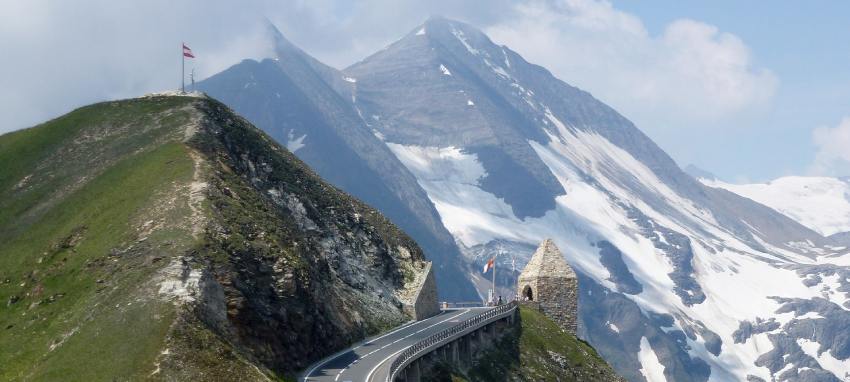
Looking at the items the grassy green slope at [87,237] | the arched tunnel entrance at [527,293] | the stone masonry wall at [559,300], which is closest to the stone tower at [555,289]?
the stone masonry wall at [559,300]

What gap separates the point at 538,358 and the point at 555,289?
44.4ft

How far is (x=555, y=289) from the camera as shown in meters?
115

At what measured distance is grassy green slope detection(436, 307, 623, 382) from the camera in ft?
315

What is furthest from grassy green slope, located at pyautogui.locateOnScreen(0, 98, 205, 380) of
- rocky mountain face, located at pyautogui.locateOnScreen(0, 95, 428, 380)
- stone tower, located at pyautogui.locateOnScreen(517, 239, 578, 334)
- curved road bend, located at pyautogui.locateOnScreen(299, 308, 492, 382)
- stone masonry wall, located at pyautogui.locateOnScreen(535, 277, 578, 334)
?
stone masonry wall, located at pyautogui.locateOnScreen(535, 277, 578, 334)

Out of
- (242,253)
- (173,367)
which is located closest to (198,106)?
(242,253)

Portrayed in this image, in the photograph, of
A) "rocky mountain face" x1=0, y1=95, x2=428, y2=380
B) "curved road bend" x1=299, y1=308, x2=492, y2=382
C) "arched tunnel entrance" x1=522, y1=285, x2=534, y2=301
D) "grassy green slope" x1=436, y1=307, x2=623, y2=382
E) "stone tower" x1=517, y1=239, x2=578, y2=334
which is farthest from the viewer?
"arched tunnel entrance" x1=522, y1=285, x2=534, y2=301

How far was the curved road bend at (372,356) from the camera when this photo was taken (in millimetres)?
68125

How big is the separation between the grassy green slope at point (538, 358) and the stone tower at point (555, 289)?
2272 millimetres

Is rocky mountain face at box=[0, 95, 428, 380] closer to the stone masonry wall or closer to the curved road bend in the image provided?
the curved road bend

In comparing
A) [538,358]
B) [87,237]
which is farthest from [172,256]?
[538,358]

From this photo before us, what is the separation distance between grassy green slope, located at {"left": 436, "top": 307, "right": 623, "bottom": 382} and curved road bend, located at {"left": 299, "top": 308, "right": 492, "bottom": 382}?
4.82 metres

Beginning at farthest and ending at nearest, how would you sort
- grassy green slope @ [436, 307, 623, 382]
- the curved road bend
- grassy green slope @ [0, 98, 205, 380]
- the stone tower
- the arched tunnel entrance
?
1. the arched tunnel entrance
2. the stone tower
3. grassy green slope @ [436, 307, 623, 382]
4. the curved road bend
5. grassy green slope @ [0, 98, 205, 380]

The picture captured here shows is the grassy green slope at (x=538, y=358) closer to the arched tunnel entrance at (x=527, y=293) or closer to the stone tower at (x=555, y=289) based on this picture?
the stone tower at (x=555, y=289)

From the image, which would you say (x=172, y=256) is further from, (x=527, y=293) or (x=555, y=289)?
(x=527, y=293)
